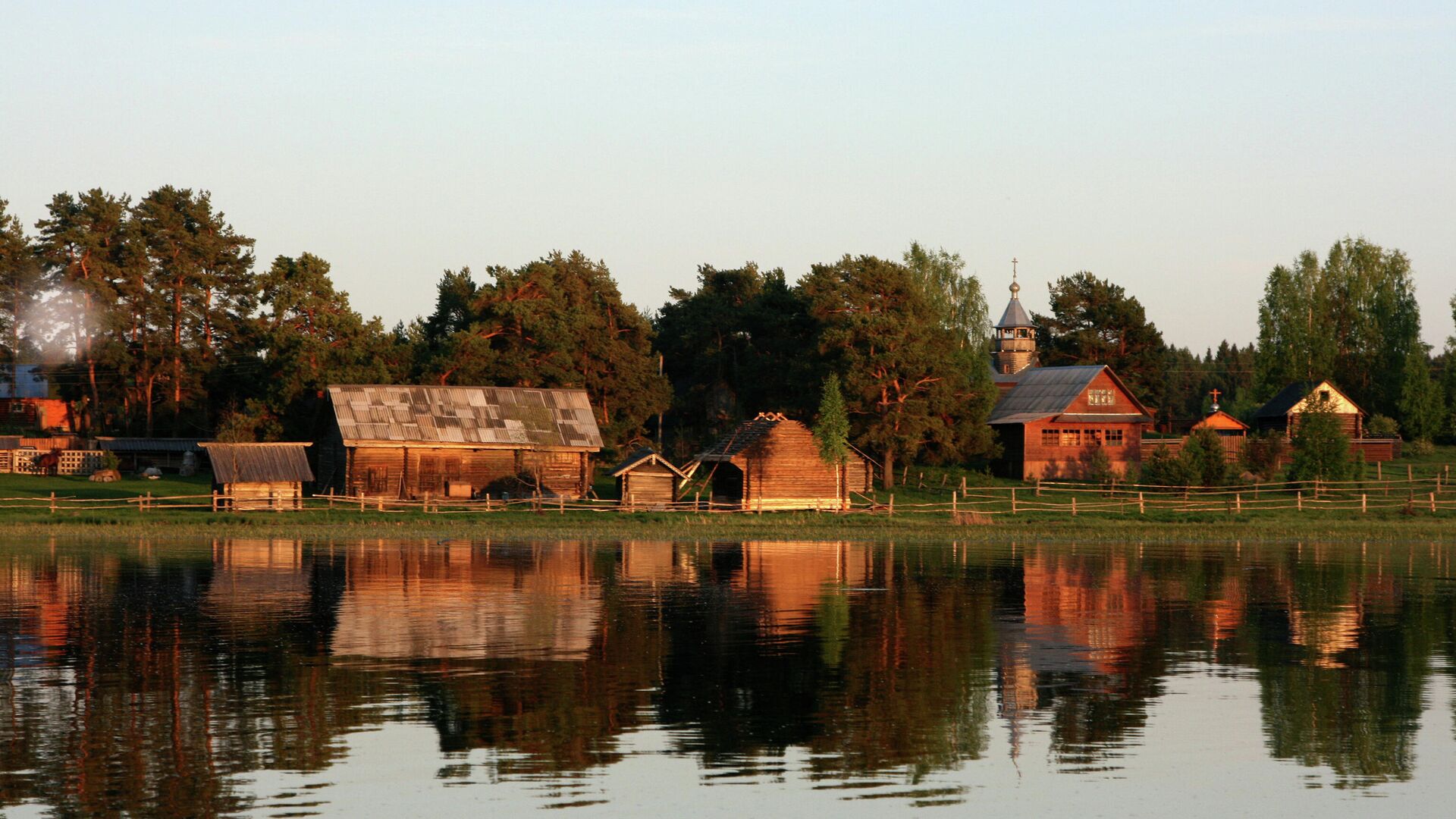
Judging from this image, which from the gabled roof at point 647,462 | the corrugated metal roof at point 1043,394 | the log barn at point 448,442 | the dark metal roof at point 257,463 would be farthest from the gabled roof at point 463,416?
the corrugated metal roof at point 1043,394

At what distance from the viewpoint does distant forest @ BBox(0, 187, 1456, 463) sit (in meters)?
74.4

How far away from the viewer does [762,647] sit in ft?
78.1

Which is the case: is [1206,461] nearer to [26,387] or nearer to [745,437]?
[745,437]

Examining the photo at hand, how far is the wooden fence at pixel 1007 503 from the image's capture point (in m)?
57.3

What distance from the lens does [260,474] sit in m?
57.9

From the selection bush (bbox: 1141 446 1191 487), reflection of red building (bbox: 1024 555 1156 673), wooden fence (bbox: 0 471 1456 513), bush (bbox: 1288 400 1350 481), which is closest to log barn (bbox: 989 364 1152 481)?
bush (bbox: 1141 446 1191 487)

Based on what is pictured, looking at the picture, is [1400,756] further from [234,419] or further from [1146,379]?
[1146,379]

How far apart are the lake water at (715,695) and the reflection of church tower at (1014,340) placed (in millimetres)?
56350

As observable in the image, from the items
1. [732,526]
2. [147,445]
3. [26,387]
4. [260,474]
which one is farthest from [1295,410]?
[26,387]

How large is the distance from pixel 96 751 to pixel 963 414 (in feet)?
202

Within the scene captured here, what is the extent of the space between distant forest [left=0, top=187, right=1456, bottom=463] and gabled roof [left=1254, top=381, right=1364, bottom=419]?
5392 mm

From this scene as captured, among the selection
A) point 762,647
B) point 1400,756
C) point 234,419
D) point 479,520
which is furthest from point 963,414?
point 1400,756

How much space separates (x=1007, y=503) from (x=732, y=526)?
14159 millimetres

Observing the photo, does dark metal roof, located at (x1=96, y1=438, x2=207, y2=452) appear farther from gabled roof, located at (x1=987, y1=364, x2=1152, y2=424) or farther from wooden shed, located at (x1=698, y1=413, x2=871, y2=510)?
gabled roof, located at (x1=987, y1=364, x2=1152, y2=424)
